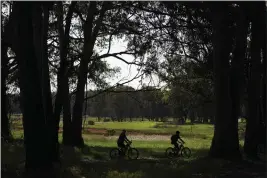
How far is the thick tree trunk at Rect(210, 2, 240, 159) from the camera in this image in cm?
1797

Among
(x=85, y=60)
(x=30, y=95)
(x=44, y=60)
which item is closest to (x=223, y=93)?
(x=44, y=60)

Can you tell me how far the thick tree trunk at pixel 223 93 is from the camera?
59.0 ft

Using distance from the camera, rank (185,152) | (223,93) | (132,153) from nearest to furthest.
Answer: (223,93)
(132,153)
(185,152)

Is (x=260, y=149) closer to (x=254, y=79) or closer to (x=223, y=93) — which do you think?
(x=254, y=79)

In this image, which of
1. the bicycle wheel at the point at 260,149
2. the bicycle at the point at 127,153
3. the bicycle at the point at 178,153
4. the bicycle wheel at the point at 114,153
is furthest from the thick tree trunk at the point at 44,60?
the bicycle wheel at the point at 260,149

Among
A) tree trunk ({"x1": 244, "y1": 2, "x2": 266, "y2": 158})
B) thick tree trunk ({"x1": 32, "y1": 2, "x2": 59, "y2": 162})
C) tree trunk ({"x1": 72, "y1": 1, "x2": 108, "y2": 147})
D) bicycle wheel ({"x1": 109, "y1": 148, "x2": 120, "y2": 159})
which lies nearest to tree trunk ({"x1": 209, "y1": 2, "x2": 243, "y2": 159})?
tree trunk ({"x1": 244, "y1": 2, "x2": 266, "y2": 158})

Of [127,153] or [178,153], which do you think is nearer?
[127,153]

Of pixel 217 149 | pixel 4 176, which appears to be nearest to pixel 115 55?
pixel 217 149

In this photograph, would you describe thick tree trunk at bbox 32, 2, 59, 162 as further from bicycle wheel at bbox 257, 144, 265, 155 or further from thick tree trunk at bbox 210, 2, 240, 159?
bicycle wheel at bbox 257, 144, 265, 155

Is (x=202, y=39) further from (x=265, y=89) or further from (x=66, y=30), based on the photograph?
(x=265, y=89)

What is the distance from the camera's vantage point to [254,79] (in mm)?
19922

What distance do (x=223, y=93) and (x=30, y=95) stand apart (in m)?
9.20

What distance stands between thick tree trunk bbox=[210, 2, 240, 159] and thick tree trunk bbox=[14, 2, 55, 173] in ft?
28.4

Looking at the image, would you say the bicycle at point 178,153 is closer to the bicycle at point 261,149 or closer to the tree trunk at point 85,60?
the bicycle at point 261,149
